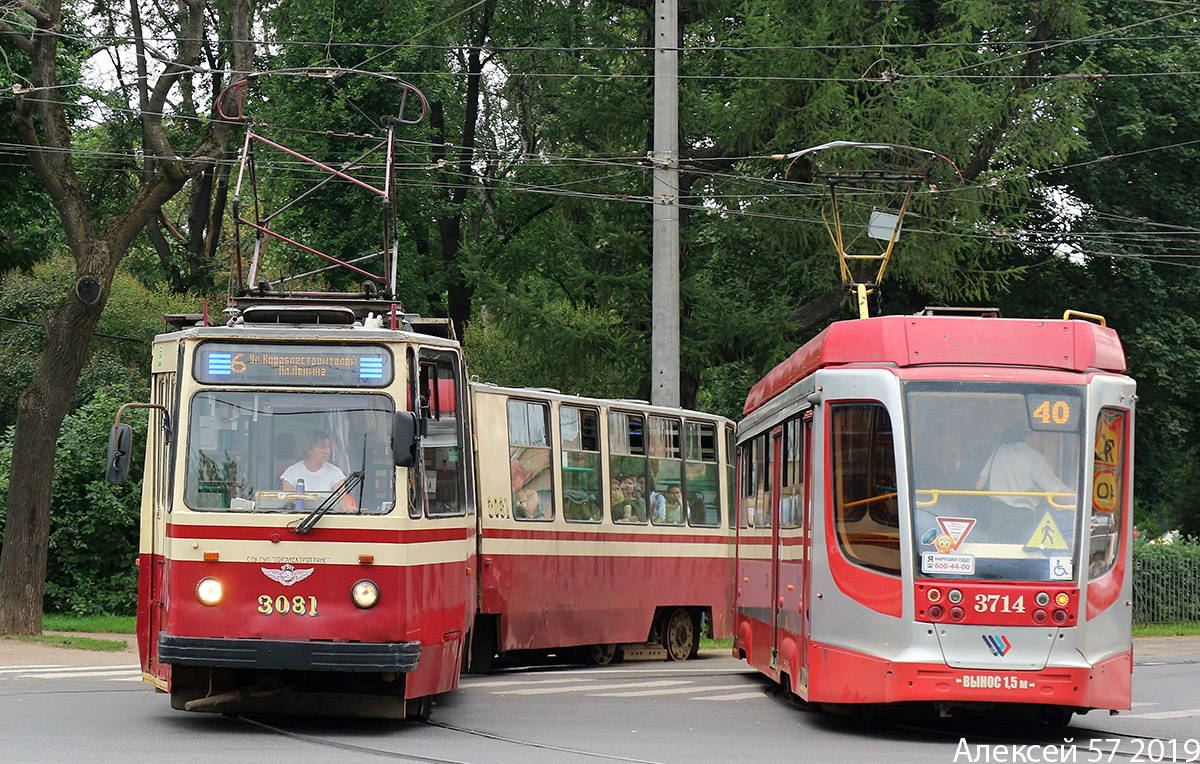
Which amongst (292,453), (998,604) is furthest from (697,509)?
(292,453)

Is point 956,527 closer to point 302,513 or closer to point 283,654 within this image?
point 302,513

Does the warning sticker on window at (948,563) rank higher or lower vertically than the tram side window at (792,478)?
lower

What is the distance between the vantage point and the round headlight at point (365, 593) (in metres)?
11.4

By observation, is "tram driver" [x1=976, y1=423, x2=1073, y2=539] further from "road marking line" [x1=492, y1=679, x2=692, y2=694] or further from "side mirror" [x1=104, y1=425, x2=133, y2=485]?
"side mirror" [x1=104, y1=425, x2=133, y2=485]

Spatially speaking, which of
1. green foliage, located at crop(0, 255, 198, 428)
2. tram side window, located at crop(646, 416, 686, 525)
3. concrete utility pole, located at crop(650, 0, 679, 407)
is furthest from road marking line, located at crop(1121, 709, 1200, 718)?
green foliage, located at crop(0, 255, 198, 428)

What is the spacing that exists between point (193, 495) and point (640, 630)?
31.5 feet

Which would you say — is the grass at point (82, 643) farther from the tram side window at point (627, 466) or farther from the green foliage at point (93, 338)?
the green foliage at point (93, 338)

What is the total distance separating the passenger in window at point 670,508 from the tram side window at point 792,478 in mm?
6488

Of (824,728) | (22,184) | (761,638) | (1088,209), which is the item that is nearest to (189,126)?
(22,184)

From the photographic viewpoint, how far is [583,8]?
31.1 m

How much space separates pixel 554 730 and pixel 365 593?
1908 mm

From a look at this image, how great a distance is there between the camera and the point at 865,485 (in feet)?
38.5

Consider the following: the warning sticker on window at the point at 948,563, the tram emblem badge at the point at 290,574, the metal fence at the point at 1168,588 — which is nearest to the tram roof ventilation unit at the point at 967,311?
the warning sticker on window at the point at 948,563

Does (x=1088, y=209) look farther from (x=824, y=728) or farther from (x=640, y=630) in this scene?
(x=824, y=728)
